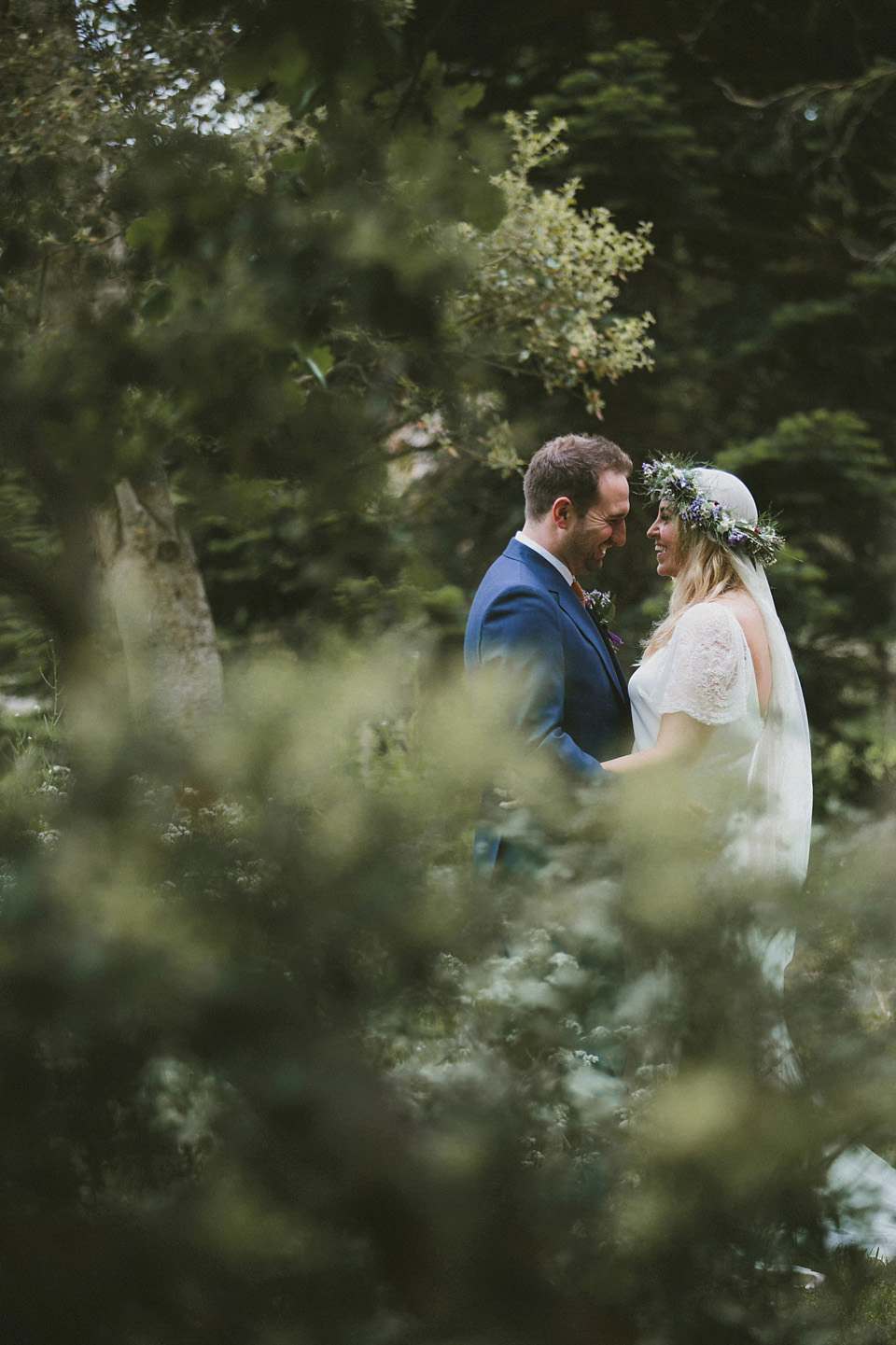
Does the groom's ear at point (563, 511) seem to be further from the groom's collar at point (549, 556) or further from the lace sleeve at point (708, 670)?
the lace sleeve at point (708, 670)

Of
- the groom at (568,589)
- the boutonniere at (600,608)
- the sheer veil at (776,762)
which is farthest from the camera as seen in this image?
the boutonniere at (600,608)

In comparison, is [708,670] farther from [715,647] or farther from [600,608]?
[600,608]

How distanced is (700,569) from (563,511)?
1.30 feet

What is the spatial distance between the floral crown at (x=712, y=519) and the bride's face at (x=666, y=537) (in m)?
0.03

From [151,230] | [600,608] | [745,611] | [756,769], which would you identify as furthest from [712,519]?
[151,230]

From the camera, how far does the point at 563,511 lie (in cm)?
295

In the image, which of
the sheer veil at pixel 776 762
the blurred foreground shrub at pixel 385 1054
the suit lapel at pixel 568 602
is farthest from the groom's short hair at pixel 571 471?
the blurred foreground shrub at pixel 385 1054

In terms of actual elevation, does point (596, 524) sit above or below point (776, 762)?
below

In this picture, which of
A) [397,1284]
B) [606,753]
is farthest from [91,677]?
[606,753]

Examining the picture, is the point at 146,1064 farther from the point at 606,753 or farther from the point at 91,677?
the point at 606,753

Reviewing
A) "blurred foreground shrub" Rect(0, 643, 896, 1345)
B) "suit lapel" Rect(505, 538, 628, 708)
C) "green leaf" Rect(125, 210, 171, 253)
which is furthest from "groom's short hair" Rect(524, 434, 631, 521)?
"blurred foreground shrub" Rect(0, 643, 896, 1345)

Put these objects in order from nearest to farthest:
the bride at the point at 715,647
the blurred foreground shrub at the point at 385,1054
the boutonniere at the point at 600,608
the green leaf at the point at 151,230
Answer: the blurred foreground shrub at the point at 385,1054, the green leaf at the point at 151,230, the bride at the point at 715,647, the boutonniere at the point at 600,608

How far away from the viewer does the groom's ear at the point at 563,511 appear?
9.66ft

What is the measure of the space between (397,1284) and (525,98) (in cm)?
767
